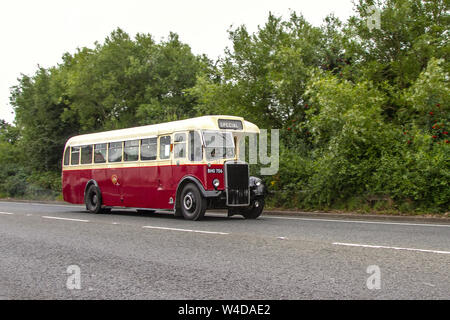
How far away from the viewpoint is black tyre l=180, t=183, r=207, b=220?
44.7 feet

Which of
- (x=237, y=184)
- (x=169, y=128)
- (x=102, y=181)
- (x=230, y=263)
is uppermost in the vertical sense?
(x=169, y=128)

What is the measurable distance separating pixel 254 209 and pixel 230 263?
8.02m

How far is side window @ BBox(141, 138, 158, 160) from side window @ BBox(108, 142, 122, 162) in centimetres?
143

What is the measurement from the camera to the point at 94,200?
18766mm

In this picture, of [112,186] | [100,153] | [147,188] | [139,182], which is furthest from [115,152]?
[147,188]

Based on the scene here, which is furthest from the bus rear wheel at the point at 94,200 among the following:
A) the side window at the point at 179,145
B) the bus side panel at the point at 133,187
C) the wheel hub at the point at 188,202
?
the wheel hub at the point at 188,202

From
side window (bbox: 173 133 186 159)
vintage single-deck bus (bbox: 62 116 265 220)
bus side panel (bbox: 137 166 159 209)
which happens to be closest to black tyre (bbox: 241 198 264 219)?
vintage single-deck bus (bbox: 62 116 265 220)

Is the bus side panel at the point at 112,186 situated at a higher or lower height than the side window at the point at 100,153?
lower

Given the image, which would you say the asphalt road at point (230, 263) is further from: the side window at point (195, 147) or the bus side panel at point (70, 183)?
the bus side panel at point (70, 183)

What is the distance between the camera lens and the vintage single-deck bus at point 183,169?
1389cm

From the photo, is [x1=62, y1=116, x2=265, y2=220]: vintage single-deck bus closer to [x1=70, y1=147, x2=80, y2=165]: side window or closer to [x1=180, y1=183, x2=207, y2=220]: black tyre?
[x1=180, y1=183, x2=207, y2=220]: black tyre

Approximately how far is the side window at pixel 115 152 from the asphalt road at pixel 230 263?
19.1ft

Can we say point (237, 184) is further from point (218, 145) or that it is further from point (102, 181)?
point (102, 181)

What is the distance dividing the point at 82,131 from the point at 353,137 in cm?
2706
